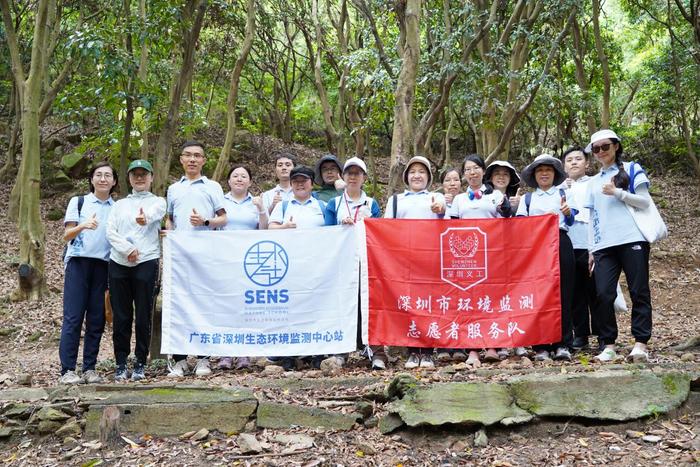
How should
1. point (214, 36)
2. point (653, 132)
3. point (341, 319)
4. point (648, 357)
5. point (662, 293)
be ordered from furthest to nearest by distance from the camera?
point (653, 132), point (214, 36), point (662, 293), point (341, 319), point (648, 357)

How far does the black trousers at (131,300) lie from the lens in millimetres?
6191

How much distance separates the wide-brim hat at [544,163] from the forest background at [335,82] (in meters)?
1.70

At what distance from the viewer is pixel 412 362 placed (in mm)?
6273

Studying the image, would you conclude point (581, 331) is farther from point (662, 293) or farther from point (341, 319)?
point (662, 293)

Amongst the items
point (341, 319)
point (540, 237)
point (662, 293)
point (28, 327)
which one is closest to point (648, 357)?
point (540, 237)

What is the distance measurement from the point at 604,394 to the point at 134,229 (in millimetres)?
4187

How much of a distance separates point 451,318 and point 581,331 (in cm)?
145

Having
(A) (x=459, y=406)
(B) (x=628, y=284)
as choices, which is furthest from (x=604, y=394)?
(B) (x=628, y=284)

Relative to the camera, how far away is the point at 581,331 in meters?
6.81

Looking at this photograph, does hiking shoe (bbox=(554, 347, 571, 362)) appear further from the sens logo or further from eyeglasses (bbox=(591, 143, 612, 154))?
eyeglasses (bbox=(591, 143, 612, 154))

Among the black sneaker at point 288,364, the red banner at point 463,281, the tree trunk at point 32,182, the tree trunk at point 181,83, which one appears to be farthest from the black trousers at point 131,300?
the tree trunk at point 32,182

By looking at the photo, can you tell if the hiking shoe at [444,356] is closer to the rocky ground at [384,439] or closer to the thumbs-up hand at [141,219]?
the rocky ground at [384,439]

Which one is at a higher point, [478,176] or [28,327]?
[478,176]

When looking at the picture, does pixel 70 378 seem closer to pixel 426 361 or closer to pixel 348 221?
pixel 348 221
